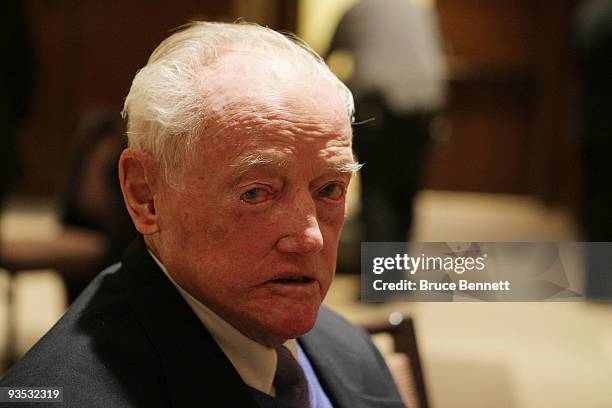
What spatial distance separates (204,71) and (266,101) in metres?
0.08

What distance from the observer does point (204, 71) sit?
3.05ft

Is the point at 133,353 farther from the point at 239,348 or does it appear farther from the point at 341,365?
the point at 341,365

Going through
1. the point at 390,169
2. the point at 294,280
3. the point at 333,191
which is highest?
the point at 390,169

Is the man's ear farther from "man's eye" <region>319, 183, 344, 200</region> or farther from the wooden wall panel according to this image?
the wooden wall panel

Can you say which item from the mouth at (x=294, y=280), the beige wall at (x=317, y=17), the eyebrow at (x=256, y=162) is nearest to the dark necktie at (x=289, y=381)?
the mouth at (x=294, y=280)

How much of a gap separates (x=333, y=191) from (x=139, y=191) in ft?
0.72

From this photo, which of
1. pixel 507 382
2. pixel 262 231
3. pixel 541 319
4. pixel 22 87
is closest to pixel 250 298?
pixel 262 231

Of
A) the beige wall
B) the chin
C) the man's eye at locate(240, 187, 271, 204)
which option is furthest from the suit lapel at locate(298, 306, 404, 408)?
the beige wall

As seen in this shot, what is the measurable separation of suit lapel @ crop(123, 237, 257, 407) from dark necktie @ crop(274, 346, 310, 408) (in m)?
0.08

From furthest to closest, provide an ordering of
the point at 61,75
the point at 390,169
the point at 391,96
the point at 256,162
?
the point at 61,75, the point at 390,169, the point at 391,96, the point at 256,162

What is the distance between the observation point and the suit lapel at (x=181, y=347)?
3.07 feet

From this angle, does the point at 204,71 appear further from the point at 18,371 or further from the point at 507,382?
the point at 507,382

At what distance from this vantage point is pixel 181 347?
95 centimetres

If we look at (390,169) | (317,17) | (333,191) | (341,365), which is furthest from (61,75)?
(333,191)
